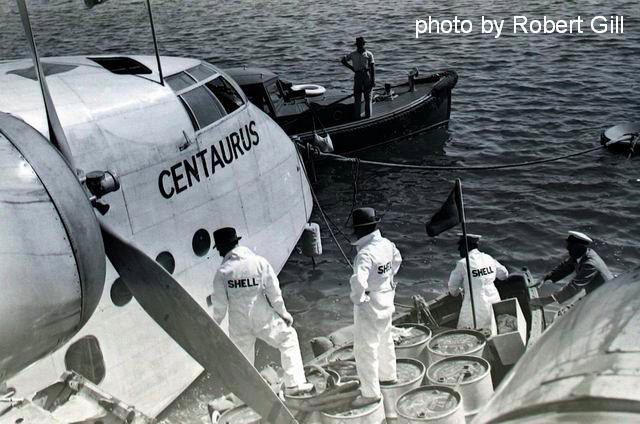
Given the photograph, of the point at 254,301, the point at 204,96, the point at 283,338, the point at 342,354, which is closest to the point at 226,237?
the point at 254,301

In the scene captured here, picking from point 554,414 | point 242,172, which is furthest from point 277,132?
point 554,414

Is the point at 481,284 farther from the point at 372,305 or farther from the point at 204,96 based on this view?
the point at 204,96

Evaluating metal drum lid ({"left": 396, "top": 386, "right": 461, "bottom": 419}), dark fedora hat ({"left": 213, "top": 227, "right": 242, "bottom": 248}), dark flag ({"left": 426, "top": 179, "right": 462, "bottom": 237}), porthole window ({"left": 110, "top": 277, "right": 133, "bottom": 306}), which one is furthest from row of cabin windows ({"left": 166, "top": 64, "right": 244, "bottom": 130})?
metal drum lid ({"left": 396, "top": 386, "right": 461, "bottom": 419})

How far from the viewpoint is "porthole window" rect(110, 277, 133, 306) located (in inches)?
337

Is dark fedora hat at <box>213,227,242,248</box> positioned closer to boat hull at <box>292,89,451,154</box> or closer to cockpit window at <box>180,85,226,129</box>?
cockpit window at <box>180,85,226,129</box>

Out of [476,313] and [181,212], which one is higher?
[181,212]

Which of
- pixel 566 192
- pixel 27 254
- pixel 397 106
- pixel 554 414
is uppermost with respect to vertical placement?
pixel 554 414

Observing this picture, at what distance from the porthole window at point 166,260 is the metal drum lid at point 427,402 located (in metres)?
3.26

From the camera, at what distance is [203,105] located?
9891 mm

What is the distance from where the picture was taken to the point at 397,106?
22141 mm

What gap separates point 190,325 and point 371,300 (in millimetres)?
2263

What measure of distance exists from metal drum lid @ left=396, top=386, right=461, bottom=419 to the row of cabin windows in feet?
13.9

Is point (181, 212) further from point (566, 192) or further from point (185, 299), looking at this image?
point (566, 192)

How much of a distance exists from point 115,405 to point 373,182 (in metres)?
14.4
